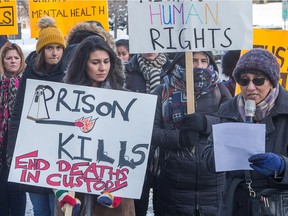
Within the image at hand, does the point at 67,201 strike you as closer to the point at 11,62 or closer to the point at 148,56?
the point at 148,56

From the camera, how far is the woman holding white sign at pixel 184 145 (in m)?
4.37

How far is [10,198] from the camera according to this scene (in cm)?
591

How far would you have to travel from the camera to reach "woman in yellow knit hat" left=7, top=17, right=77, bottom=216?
4.90 m

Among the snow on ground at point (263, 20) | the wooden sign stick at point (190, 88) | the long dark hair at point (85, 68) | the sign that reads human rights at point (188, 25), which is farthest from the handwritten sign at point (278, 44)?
the snow on ground at point (263, 20)

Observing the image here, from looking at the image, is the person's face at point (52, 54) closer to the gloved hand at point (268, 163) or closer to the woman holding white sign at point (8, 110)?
the woman holding white sign at point (8, 110)

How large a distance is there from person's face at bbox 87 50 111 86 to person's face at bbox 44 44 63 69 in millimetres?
1495

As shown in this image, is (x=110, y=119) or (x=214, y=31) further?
(x=214, y=31)

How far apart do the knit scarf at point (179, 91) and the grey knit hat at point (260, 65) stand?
1064 mm

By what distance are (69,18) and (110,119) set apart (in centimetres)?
511

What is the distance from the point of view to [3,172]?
575cm

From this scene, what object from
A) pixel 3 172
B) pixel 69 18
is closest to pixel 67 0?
pixel 69 18

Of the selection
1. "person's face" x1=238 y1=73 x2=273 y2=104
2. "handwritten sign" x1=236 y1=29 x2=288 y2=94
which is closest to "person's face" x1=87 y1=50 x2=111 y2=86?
"person's face" x1=238 y1=73 x2=273 y2=104

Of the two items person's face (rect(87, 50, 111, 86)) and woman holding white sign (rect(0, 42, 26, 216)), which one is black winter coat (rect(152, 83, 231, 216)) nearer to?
person's face (rect(87, 50, 111, 86))

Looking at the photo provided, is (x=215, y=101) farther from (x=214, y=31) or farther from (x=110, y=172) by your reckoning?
(x=110, y=172)
